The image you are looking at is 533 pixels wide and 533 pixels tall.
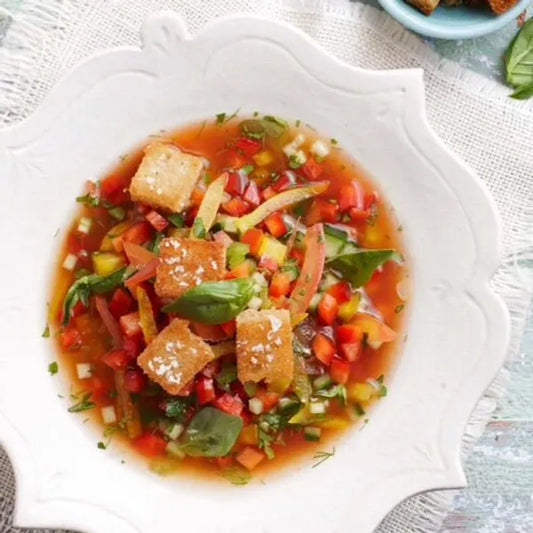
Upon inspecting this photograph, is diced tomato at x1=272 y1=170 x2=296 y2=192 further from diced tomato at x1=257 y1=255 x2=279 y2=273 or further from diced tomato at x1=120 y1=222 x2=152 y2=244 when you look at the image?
diced tomato at x1=120 y1=222 x2=152 y2=244

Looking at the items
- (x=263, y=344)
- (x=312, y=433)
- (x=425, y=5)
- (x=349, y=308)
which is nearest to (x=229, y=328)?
(x=263, y=344)

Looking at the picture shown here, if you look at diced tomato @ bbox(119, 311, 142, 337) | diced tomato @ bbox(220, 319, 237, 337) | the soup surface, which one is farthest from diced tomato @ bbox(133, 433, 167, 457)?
diced tomato @ bbox(220, 319, 237, 337)

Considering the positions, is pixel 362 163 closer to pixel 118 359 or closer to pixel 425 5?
pixel 425 5

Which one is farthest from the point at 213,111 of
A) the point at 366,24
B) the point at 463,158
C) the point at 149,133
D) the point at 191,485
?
the point at 191,485

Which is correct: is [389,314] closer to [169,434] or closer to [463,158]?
[463,158]

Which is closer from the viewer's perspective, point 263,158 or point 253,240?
point 253,240

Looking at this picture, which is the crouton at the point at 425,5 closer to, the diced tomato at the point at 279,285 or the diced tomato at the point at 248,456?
the diced tomato at the point at 279,285
